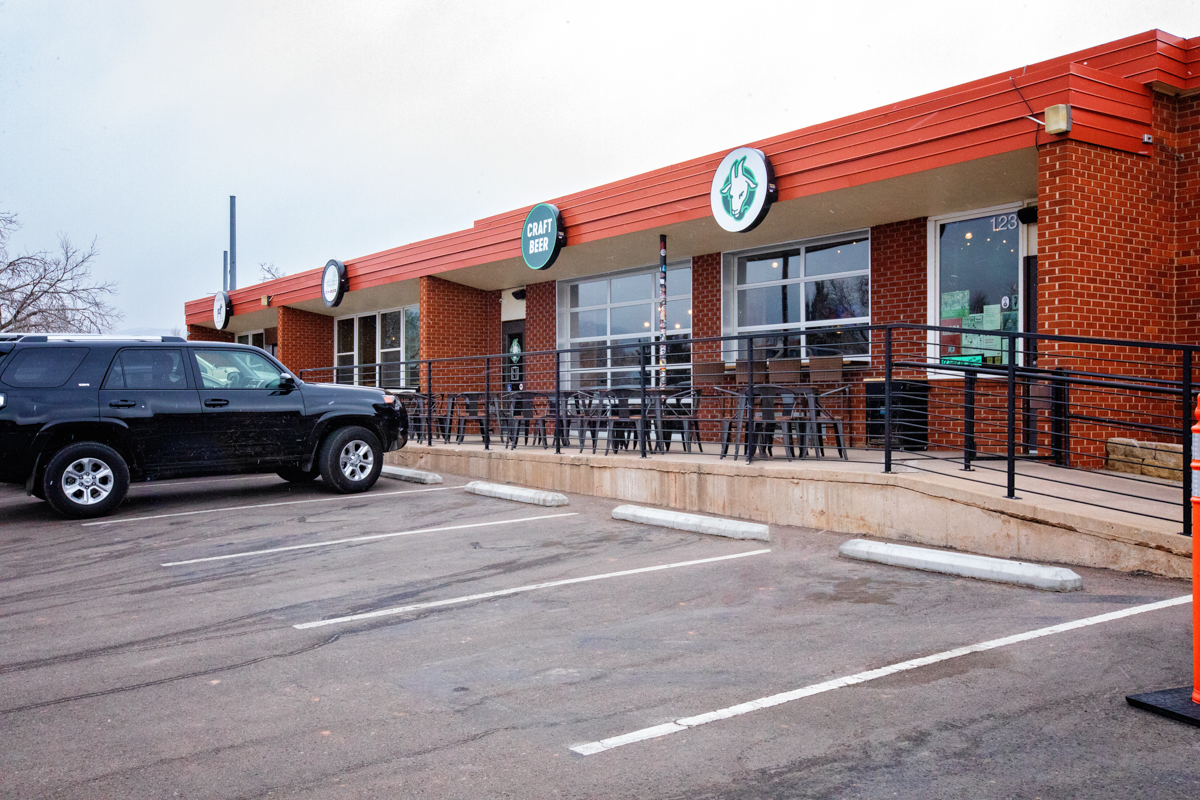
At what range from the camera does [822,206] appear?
11211 mm

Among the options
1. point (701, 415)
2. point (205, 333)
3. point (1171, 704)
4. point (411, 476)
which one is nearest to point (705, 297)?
point (701, 415)

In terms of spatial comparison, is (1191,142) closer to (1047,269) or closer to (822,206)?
(1047,269)

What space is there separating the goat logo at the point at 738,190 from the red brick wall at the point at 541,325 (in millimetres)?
6128

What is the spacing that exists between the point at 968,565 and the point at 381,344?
17.9 m

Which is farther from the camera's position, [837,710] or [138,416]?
[138,416]

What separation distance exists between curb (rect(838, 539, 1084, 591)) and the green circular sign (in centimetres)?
839

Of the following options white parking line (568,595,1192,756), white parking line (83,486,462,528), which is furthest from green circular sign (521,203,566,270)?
white parking line (568,595,1192,756)

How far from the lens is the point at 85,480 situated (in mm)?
8938

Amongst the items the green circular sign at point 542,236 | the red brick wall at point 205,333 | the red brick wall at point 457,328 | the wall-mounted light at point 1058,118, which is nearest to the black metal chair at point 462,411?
the red brick wall at point 457,328

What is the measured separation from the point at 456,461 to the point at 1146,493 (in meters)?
8.69

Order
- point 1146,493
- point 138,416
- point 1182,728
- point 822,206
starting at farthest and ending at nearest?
point 822,206
point 138,416
point 1146,493
point 1182,728

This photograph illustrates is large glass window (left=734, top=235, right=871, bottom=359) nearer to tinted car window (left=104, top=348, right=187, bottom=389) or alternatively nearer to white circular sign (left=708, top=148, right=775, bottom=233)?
white circular sign (left=708, top=148, right=775, bottom=233)

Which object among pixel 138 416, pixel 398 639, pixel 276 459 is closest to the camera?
pixel 398 639

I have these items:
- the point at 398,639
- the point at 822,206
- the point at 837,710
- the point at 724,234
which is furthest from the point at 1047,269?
the point at 398,639
